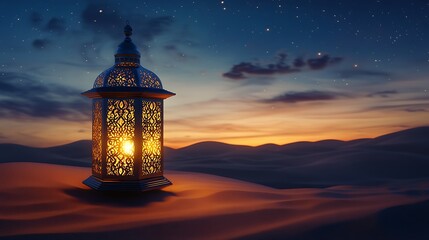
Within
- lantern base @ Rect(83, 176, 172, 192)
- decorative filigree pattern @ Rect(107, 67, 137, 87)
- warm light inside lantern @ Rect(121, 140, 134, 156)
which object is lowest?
lantern base @ Rect(83, 176, 172, 192)

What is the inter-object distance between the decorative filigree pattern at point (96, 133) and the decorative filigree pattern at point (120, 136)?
26cm

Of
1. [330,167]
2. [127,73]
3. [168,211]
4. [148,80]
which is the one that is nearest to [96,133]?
[127,73]

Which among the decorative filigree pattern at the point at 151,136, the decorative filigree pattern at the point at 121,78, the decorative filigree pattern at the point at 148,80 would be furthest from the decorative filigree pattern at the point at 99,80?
the decorative filigree pattern at the point at 151,136

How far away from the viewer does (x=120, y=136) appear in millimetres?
5324

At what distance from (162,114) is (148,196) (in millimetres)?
1400

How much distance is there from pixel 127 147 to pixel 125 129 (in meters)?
0.29

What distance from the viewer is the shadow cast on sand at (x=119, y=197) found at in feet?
16.2

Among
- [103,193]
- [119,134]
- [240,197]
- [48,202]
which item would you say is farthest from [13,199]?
[240,197]

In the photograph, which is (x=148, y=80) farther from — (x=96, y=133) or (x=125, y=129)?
(x=96, y=133)

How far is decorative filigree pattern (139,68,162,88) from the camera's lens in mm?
5422

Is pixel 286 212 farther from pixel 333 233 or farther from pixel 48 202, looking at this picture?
pixel 48 202

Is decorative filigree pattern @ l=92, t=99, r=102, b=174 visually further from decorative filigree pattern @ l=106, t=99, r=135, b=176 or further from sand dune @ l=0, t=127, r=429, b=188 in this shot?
sand dune @ l=0, t=127, r=429, b=188

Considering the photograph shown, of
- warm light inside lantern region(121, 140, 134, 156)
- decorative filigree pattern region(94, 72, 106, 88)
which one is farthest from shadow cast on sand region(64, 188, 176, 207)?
decorative filigree pattern region(94, 72, 106, 88)

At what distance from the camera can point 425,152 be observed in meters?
13.4
